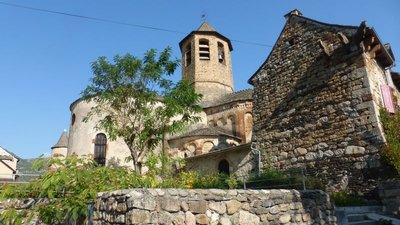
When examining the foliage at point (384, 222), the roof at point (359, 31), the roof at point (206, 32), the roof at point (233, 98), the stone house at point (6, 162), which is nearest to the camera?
the foliage at point (384, 222)

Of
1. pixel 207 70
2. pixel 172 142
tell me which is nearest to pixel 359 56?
pixel 172 142

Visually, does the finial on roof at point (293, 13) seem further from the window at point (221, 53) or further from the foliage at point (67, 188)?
the window at point (221, 53)

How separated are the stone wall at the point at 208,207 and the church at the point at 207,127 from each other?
6.98 meters

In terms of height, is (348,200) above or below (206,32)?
below

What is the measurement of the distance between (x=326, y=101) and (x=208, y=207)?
7.51 meters

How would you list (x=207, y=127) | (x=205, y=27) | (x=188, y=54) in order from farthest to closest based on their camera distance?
1. (x=205, y=27)
2. (x=188, y=54)
3. (x=207, y=127)

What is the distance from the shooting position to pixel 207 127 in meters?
25.0

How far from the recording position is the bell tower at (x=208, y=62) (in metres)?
30.2

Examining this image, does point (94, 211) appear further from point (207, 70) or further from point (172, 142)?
point (207, 70)

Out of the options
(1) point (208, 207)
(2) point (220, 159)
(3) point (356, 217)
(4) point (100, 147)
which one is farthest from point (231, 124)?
(1) point (208, 207)

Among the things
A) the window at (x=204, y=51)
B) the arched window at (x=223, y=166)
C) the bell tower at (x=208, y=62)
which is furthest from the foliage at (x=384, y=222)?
the window at (x=204, y=51)

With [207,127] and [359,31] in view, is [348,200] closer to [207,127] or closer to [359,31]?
[359,31]

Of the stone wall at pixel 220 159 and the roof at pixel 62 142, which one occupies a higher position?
the roof at pixel 62 142

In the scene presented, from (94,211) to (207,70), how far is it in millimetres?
26443
